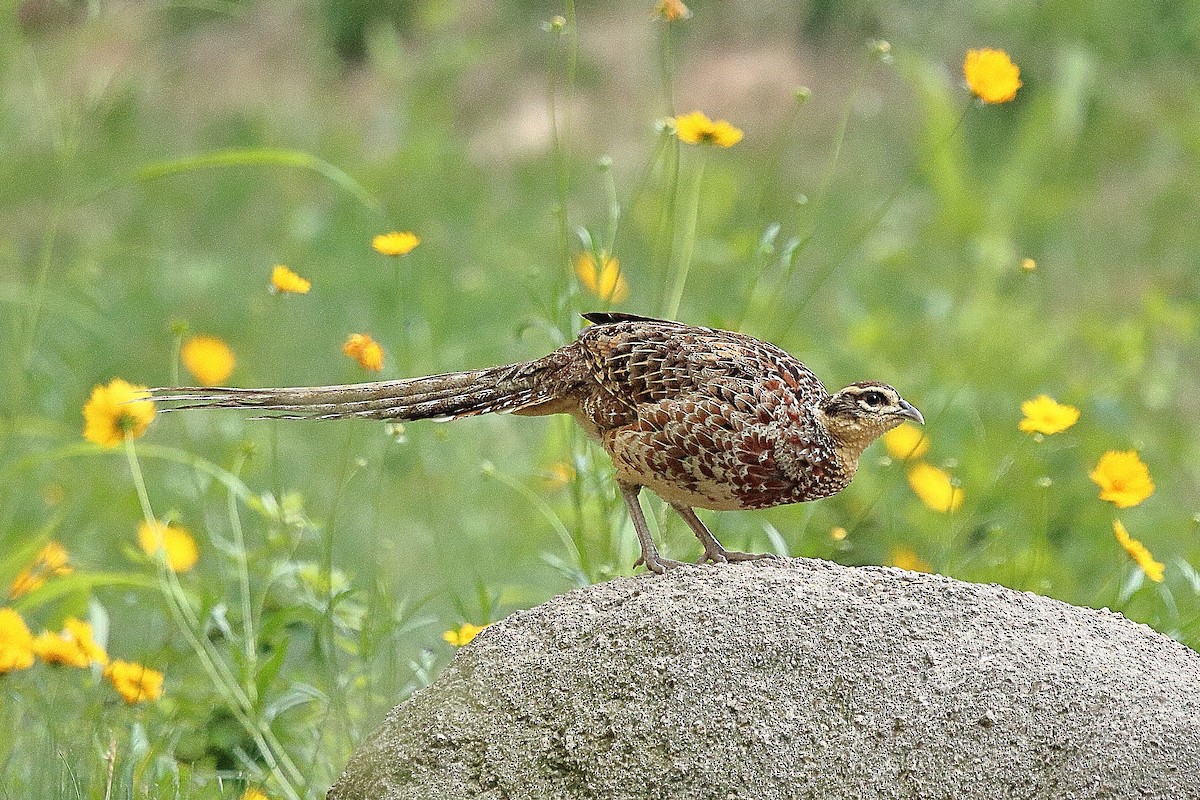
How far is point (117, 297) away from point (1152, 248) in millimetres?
6706

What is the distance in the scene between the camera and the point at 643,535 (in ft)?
13.6

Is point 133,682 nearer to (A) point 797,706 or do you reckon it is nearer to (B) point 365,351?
(B) point 365,351

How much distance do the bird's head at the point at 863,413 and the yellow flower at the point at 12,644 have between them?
238 cm

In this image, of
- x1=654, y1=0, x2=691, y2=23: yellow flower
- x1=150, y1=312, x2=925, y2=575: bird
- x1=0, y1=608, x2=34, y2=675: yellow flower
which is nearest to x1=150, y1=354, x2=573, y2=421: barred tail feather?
x1=150, y1=312, x2=925, y2=575: bird

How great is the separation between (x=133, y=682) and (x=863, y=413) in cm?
224

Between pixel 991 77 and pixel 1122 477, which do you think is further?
pixel 991 77

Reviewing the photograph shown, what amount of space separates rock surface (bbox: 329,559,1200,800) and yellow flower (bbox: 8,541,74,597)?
7.32 ft

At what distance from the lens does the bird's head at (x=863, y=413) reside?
3.93 m

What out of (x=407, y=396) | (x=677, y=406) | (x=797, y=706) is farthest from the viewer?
(x=407, y=396)

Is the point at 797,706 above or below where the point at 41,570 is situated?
above

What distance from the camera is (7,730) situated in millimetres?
5121

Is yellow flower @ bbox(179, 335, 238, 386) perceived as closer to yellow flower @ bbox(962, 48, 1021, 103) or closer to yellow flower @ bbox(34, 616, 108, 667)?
yellow flower @ bbox(34, 616, 108, 667)

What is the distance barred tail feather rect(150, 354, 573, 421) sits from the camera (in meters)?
3.98

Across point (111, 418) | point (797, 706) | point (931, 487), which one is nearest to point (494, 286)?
point (931, 487)
